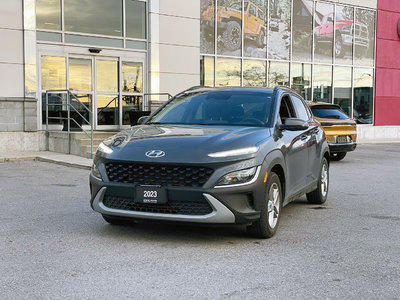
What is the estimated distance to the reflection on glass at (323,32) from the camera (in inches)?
1003

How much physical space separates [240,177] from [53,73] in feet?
42.9

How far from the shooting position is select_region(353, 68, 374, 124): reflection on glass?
27.8 metres

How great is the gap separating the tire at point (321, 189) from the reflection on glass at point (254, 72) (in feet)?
47.7

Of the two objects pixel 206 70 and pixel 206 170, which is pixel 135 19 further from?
pixel 206 170

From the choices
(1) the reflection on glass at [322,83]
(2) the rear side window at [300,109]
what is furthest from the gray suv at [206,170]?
(1) the reflection on glass at [322,83]

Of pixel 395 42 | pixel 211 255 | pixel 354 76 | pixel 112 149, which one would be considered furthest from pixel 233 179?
pixel 395 42

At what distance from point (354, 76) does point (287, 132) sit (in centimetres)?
2198

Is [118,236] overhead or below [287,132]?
below

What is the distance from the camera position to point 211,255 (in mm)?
5348

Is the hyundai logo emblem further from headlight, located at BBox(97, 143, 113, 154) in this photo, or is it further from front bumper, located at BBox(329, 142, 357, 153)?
front bumper, located at BBox(329, 142, 357, 153)

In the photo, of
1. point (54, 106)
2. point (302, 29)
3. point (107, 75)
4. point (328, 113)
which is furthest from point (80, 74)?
point (302, 29)

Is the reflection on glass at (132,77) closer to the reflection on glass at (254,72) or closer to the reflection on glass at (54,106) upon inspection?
the reflection on glass at (54,106)

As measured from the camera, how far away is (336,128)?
48.4 ft

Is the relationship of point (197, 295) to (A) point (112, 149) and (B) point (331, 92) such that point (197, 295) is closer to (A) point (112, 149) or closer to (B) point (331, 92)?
(A) point (112, 149)
